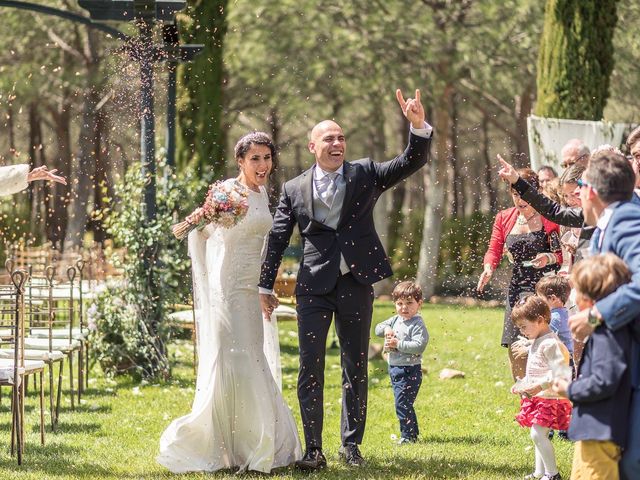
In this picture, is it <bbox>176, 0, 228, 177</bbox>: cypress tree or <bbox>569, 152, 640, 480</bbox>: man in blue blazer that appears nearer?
<bbox>569, 152, 640, 480</bbox>: man in blue blazer

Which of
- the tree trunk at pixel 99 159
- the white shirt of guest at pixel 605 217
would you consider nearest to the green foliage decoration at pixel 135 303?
the white shirt of guest at pixel 605 217

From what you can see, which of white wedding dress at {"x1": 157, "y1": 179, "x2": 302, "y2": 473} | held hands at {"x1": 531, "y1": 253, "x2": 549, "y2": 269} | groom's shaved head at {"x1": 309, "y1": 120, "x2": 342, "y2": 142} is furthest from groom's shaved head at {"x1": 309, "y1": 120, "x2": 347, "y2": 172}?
held hands at {"x1": 531, "y1": 253, "x2": 549, "y2": 269}

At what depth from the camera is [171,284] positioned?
11.9 m

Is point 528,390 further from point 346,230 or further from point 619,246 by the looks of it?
point 619,246

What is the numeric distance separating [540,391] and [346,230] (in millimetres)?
1527

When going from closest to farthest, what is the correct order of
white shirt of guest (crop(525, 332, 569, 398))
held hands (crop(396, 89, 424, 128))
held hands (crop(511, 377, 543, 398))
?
held hands (crop(511, 377, 543, 398)) → white shirt of guest (crop(525, 332, 569, 398)) → held hands (crop(396, 89, 424, 128))

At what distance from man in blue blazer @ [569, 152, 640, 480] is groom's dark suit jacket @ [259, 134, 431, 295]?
7.22 ft

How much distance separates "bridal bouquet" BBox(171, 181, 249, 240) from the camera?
6996 millimetres

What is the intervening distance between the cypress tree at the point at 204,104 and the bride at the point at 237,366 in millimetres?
8457

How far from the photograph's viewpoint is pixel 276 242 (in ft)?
23.8

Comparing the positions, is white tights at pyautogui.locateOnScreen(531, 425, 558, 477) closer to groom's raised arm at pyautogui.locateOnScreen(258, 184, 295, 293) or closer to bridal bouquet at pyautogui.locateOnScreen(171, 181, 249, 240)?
groom's raised arm at pyautogui.locateOnScreen(258, 184, 295, 293)

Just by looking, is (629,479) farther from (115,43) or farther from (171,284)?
(115,43)

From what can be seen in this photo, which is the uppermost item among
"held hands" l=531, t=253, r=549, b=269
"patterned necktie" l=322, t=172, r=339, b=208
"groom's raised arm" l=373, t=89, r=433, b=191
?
"groom's raised arm" l=373, t=89, r=433, b=191

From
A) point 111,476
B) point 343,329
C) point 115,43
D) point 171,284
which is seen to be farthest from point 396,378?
point 115,43
